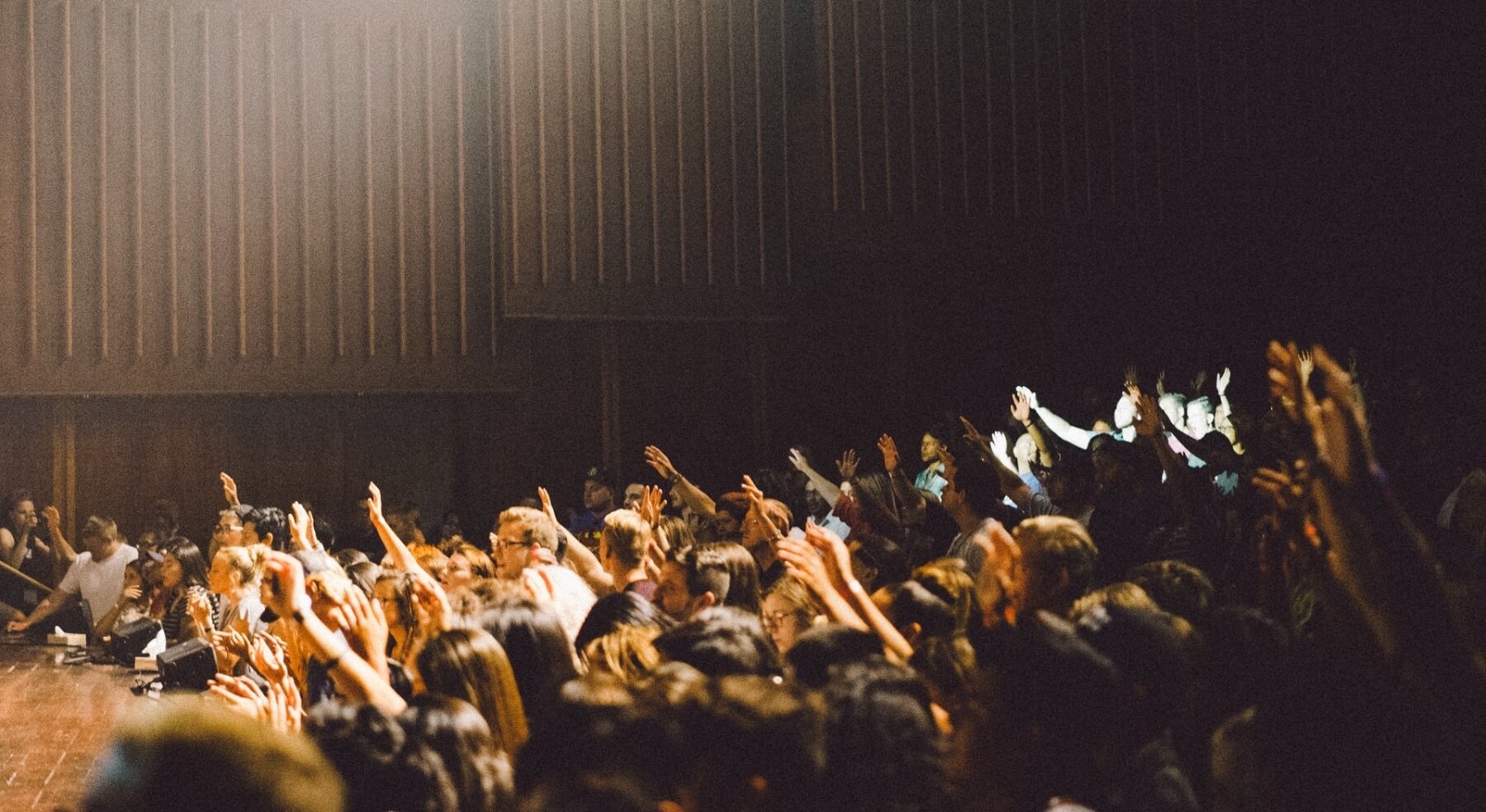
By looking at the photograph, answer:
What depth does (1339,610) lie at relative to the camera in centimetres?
209

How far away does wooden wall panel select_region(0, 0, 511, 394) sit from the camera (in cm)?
1067

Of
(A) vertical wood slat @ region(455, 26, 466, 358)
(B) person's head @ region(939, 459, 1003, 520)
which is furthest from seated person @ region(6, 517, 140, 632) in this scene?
(B) person's head @ region(939, 459, 1003, 520)

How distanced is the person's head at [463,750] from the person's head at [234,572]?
157 inches

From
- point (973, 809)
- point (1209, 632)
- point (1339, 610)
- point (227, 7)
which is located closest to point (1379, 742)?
point (1339, 610)

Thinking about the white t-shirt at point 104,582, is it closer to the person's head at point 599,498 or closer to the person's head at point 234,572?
the person's head at point 599,498

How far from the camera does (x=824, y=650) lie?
2.84 m

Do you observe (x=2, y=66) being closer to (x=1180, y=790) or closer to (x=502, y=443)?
(x=502, y=443)

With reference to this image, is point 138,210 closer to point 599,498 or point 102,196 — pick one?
point 102,196

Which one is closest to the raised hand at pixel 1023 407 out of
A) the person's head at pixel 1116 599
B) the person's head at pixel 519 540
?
the person's head at pixel 519 540

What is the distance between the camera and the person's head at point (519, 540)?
5.19m

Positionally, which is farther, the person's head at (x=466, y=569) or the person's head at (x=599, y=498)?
the person's head at (x=599, y=498)

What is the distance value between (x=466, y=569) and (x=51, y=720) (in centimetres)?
310

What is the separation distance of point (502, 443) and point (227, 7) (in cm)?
436

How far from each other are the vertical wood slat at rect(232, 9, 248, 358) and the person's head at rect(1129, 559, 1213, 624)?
9.17 m
